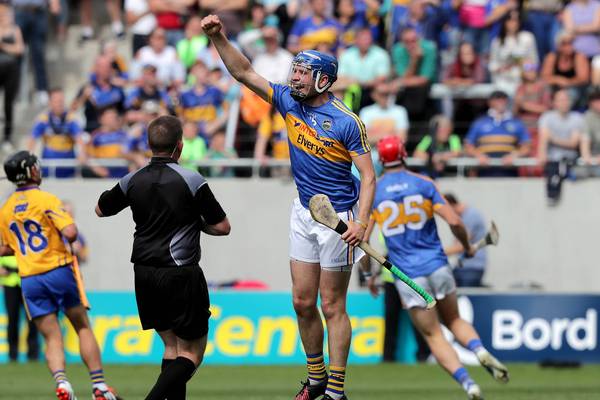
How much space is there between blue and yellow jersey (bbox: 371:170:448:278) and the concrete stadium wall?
272 inches

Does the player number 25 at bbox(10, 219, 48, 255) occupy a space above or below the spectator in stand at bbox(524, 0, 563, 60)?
below

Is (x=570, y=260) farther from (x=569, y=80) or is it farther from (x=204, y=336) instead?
(x=204, y=336)

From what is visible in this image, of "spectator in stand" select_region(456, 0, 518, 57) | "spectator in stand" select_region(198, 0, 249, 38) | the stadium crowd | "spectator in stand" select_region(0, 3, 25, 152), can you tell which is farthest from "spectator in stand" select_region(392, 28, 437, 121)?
"spectator in stand" select_region(0, 3, 25, 152)

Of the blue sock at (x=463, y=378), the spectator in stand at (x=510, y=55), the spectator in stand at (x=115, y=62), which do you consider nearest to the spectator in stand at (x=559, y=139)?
the spectator in stand at (x=510, y=55)

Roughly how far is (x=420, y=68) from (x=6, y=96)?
22.3ft

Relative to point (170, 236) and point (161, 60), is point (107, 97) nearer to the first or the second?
point (161, 60)

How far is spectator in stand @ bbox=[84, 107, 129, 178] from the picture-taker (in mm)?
19609

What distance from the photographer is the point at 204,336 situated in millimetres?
9539

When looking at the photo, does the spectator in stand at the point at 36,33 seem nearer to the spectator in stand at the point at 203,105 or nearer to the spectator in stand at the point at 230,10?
the spectator in stand at the point at 230,10

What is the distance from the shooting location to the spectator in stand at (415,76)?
1980 centimetres

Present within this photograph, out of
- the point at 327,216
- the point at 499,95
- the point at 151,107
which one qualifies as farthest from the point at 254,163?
the point at 327,216

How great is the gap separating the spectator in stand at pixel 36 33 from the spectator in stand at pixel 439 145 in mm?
6610

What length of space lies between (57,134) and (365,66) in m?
4.82

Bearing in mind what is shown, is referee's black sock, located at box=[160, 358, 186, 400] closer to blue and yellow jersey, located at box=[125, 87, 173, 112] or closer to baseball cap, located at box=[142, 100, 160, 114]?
baseball cap, located at box=[142, 100, 160, 114]
